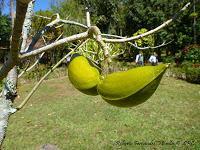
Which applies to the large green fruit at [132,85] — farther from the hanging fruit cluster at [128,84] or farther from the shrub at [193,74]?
the shrub at [193,74]

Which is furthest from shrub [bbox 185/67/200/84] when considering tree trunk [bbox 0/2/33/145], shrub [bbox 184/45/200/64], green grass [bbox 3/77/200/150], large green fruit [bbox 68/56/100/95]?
large green fruit [bbox 68/56/100/95]

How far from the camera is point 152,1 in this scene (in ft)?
96.9

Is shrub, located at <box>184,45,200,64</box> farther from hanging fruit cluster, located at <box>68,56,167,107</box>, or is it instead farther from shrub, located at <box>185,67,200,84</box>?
hanging fruit cluster, located at <box>68,56,167,107</box>

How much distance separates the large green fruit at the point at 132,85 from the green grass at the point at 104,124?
249 inches

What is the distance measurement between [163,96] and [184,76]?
522 cm

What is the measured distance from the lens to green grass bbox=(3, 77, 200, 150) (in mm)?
7238

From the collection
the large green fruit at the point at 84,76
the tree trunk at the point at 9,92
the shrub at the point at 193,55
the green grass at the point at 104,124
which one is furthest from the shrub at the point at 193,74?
the large green fruit at the point at 84,76

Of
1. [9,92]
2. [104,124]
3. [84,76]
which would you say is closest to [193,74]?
[104,124]

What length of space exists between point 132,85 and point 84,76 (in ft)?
0.40

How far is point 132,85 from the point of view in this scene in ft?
2.21

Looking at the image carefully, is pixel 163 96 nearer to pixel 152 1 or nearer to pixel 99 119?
pixel 99 119

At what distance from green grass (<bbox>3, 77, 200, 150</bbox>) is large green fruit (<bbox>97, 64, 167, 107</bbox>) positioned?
6.33 metres

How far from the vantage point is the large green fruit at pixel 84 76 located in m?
0.76

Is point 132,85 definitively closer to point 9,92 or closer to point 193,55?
point 9,92
